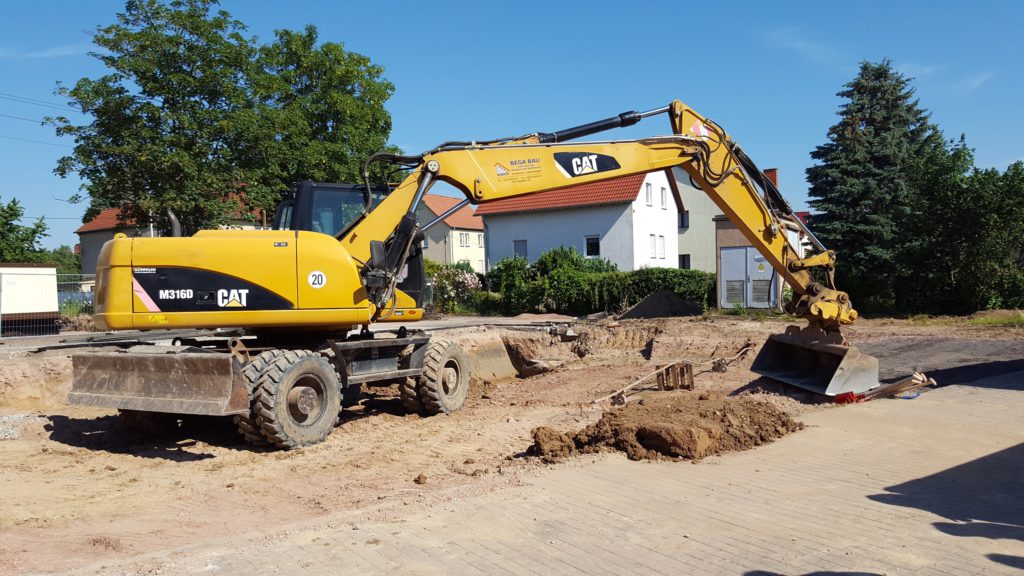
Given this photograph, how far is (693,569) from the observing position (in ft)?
14.0

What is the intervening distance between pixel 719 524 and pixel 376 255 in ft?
17.0

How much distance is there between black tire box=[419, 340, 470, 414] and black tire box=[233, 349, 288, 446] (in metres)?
Result: 2.44

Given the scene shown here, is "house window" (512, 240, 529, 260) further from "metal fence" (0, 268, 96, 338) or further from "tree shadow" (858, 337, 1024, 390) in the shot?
"tree shadow" (858, 337, 1024, 390)

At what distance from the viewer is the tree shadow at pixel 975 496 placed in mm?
4789

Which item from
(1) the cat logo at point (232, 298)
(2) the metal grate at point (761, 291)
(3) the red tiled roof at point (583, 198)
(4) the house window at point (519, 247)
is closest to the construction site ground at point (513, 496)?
(1) the cat logo at point (232, 298)

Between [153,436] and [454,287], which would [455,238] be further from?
[153,436]

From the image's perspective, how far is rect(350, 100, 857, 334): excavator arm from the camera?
349 inches

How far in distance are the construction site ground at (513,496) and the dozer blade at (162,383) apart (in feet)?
1.99

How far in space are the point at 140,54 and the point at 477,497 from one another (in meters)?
20.8

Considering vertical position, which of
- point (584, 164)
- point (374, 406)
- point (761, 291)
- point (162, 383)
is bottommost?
point (374, 406)

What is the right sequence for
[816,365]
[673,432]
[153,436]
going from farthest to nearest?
1. [816,365]
2. [153,436]
3. [673,432]

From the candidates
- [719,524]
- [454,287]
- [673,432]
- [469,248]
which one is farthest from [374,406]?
[469,248]

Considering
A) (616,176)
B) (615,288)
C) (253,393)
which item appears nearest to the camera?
(253,393)

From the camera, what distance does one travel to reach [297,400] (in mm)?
8070
